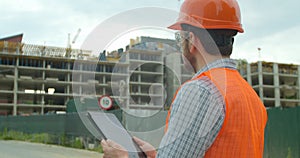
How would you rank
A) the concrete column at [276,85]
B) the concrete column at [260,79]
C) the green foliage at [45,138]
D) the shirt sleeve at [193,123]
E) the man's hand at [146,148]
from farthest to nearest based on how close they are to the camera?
the concrete column at [276,85] → the concrete column at [260,79] → the green foliage at [45,138] → the man's hand at [146,148] → the shirt sleeve at [193,123]

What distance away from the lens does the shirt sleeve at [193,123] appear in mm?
937

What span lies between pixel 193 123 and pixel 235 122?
0.14 metres

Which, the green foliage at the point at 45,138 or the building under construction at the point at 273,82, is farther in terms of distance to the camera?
the building under construction at the point at 273,82

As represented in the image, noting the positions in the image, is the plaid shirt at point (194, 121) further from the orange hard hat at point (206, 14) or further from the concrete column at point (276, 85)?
the concrete column at point (276, 85)

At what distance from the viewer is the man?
0.94 meters

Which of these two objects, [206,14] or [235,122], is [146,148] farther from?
[206,14]

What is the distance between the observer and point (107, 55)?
0.98 meters

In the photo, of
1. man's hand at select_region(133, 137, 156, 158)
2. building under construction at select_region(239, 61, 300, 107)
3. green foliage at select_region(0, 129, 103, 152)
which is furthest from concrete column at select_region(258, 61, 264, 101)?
man's hand at select_region(133, 137, 156, 158)

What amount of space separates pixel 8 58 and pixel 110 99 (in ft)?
218

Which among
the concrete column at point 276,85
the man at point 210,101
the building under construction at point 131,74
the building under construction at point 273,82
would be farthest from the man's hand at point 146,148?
the concrete column at point 276,85

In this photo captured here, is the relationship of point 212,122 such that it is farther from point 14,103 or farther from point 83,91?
point 14,103

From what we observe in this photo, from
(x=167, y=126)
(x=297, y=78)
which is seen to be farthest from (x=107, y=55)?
(x=297, y=78)

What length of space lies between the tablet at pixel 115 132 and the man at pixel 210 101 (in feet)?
0.05

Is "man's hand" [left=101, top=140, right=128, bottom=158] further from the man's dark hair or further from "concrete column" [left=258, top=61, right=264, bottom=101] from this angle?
"concrete column" [left=258, top=61, right=264, bottom=101]
